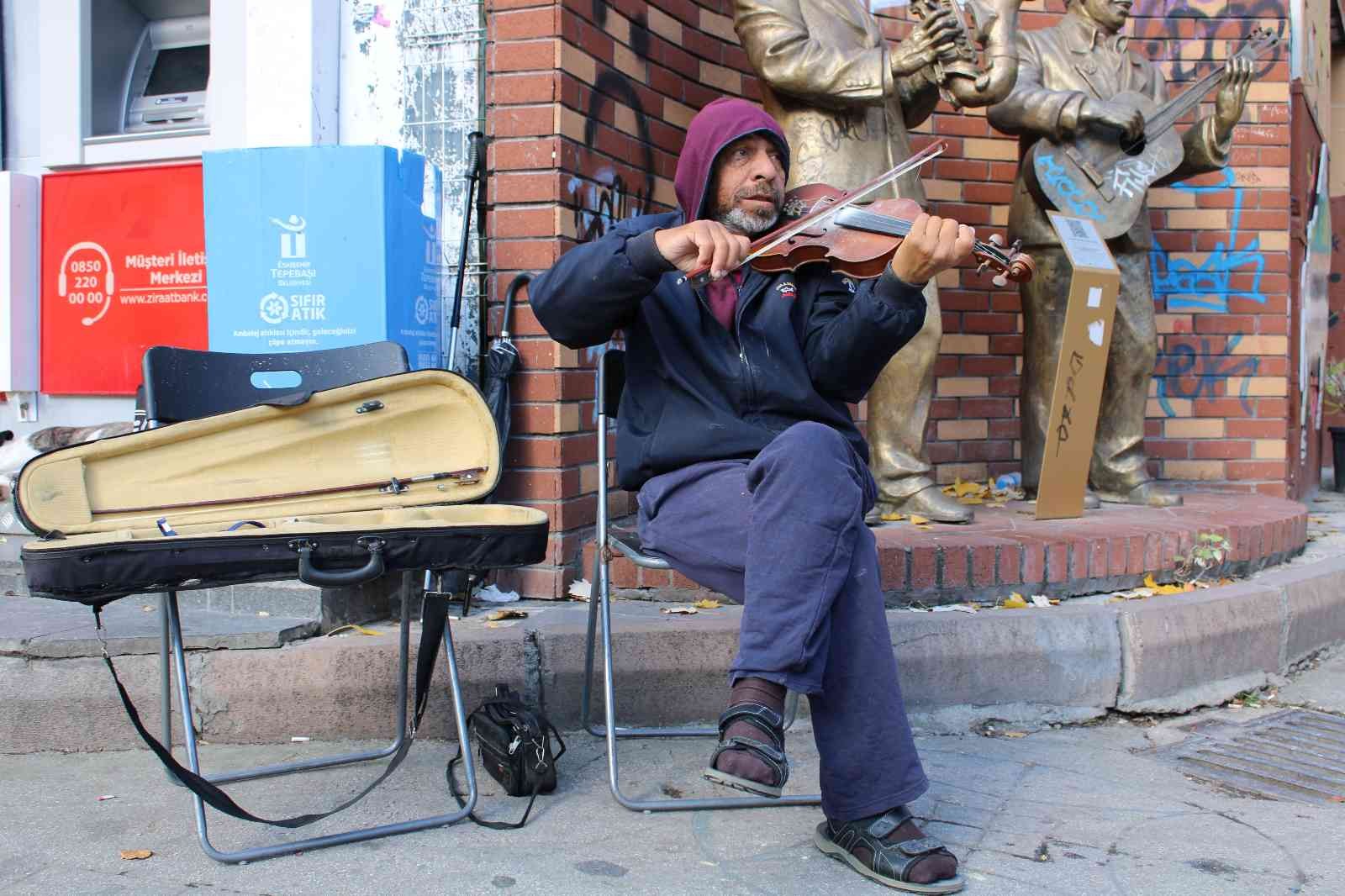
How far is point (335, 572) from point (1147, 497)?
3.52 metres

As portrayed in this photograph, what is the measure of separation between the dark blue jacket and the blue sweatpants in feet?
1.09

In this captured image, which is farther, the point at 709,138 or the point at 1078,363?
the point at 1078,363

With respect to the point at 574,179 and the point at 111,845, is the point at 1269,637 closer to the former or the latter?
the point at 574,179

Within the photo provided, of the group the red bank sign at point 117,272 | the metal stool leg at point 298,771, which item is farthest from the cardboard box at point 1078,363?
the red bank sign at point 117,272

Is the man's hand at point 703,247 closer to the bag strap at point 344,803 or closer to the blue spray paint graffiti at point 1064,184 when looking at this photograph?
the bag strap at point 344,803

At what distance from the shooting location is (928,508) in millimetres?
4164

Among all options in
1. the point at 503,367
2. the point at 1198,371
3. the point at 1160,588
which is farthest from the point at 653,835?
the point at 1198,371

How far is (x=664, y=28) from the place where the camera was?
4492 millimetres

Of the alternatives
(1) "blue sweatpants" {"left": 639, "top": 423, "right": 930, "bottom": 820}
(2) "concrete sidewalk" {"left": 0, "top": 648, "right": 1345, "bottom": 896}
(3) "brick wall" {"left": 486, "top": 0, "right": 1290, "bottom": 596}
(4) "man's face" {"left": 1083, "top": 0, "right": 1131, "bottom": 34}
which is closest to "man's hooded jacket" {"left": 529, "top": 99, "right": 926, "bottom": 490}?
(1) "blue sweatpants" {"left": 639, "top": 423, "right": 930, "bottom": 820}

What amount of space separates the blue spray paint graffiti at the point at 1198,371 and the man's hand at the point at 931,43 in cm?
263

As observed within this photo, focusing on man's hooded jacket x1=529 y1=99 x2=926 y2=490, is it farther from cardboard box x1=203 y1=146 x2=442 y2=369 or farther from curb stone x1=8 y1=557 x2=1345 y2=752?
cardboard box x1=203 y1=146 x2=442 y2=369

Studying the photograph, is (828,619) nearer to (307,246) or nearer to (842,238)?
(842,238)

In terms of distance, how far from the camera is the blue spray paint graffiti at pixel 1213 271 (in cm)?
564

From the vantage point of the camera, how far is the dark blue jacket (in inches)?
99.8
